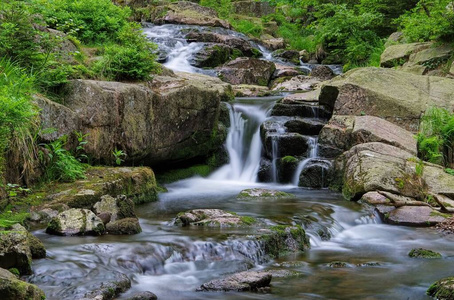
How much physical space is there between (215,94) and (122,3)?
18858 mm

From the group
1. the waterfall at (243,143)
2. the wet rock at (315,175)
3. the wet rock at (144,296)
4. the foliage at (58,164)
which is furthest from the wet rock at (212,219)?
the waterfall at (243,143)

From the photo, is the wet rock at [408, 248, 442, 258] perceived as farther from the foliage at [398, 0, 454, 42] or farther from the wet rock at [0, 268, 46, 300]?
the foliage at [398, 0, 454, 42]

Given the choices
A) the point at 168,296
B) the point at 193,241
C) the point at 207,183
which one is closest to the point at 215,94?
the point at 207,183

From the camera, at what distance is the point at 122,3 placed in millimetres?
28438

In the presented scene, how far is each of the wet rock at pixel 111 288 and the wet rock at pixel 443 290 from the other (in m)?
3.01

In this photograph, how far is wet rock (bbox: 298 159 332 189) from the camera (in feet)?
37.0

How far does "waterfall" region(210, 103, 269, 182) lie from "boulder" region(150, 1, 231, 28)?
12.1 meters

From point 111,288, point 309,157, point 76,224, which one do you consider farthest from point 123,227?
point 309,157

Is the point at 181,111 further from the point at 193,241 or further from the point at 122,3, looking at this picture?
the point at 122,3

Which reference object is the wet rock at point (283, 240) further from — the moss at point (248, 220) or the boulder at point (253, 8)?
the boulder at point (253, 8)

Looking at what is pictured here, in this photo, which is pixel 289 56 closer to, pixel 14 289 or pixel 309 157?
pixel 309 157

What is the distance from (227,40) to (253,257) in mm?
17189

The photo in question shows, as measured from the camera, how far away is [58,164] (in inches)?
320

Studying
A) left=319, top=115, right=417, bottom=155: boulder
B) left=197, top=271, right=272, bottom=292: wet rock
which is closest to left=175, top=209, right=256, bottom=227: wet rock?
left=197, top=271, right=272, bottom=292: wet rock
